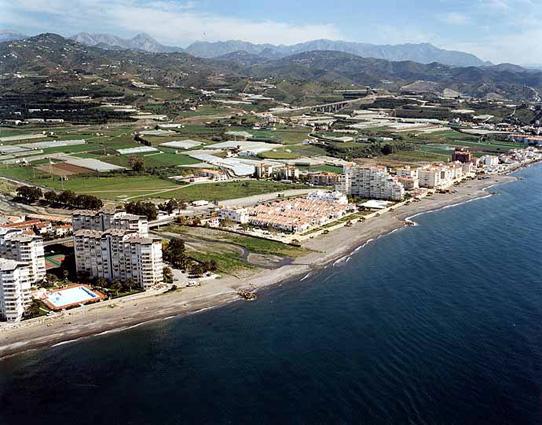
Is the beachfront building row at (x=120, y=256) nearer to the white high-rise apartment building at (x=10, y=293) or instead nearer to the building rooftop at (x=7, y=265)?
the building rooftop at (x=7, y=265)

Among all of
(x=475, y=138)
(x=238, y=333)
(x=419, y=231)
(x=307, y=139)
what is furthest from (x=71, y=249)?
(x=475, y=138)

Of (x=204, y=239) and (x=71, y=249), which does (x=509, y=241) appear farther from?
(x=71, y=249)

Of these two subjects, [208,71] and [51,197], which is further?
[208,71]

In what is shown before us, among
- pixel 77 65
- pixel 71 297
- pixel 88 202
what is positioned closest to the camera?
pixel 71 297

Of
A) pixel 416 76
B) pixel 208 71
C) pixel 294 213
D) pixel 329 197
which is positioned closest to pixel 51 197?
pixel 294 213

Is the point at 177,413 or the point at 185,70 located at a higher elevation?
the point at 185,70

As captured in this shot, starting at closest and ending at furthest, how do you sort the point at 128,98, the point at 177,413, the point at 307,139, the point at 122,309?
the point at 177,413
the point at 122,309
the point at 307,139
the point at 128,98

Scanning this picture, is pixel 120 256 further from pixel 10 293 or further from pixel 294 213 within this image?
pixel 294 213
